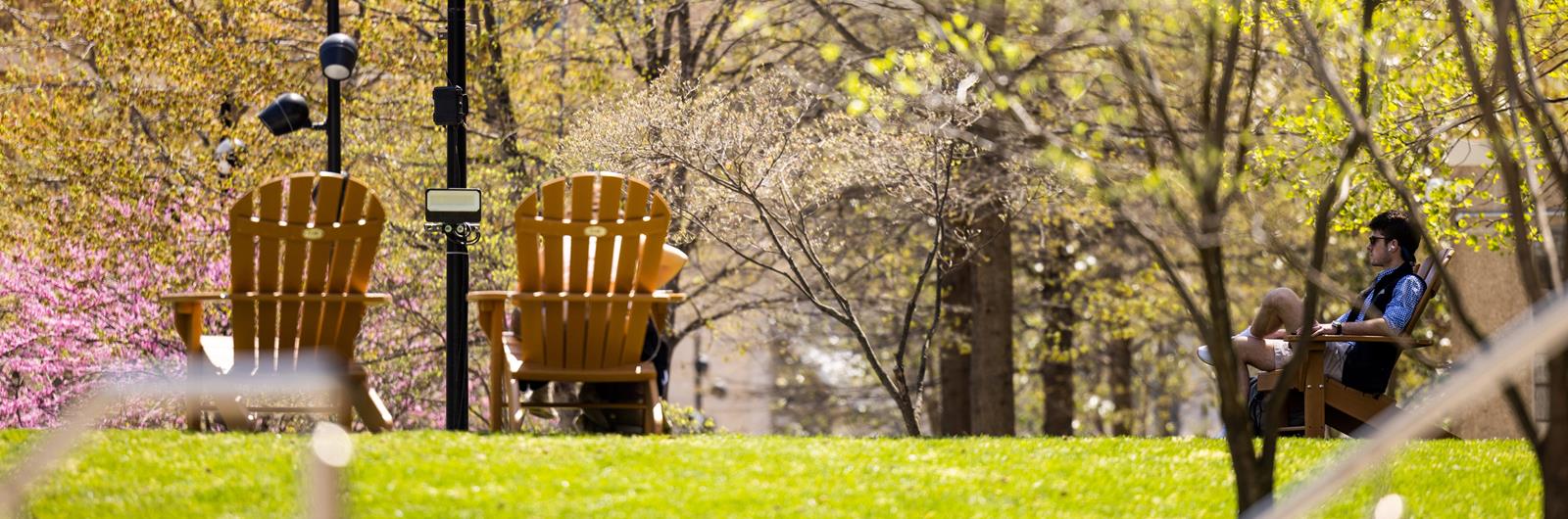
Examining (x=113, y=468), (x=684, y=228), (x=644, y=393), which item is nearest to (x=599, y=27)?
(x=684, y=228)

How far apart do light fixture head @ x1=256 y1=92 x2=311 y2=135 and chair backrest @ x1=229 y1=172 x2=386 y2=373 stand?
3653 mm

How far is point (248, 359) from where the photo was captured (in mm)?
7305

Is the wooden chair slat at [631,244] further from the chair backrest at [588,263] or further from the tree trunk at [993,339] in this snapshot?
the tree trunk at [993,339]

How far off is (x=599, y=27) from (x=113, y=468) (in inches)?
412

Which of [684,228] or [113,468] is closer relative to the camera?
[113,468]

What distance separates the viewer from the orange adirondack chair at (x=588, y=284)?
23.8 feet

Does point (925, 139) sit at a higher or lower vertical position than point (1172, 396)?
higher

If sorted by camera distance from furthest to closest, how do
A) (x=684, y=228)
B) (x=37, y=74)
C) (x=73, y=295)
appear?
(x=37, y=74) → (x=73, y=295) → (x=684, y=228)

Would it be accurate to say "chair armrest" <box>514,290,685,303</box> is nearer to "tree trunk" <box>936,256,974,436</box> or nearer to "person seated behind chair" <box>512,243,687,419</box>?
"person seated behind chair" <box>512,243,687,419</box>

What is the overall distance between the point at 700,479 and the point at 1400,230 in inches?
154

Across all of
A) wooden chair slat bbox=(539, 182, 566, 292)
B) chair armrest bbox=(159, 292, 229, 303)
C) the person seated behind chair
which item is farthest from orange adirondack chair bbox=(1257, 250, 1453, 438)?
chair armrest bbox=(159, 292, 229, 303)

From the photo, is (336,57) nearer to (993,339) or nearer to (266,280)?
(266,280)

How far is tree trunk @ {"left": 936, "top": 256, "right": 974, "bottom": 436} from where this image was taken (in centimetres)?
1764

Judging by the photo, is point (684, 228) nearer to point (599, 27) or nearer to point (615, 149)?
point (615, 149)
